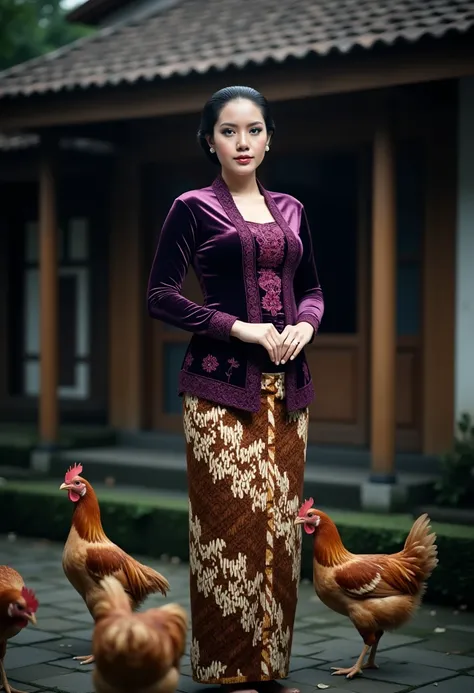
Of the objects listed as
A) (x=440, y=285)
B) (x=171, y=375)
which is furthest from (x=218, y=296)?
(x=171, y=375)

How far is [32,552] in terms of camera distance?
8922 mm

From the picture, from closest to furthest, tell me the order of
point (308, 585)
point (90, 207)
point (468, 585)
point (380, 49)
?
point (468, 585)
point (308, 585)
point (380, 49)
point (90, 207)

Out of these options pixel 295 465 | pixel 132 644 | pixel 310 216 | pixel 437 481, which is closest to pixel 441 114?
pixel 310 216

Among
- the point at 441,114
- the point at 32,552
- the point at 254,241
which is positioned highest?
the point at 441,114

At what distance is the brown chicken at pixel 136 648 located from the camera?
3646mm

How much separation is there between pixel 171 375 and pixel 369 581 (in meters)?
6.39

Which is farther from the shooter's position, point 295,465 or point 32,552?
point 32,552

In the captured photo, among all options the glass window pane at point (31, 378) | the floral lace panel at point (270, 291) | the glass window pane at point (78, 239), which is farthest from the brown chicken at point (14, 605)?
the glass window pane at point (31, 378)

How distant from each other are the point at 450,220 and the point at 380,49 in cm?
161

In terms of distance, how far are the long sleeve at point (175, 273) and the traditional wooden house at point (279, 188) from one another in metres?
3.71

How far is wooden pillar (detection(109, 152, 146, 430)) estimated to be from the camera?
11.5 meters

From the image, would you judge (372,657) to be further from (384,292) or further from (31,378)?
(31,378)

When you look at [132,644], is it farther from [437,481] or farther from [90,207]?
[90,207]

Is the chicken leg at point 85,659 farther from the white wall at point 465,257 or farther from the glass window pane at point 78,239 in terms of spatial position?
the glass window pane at point 78,239
